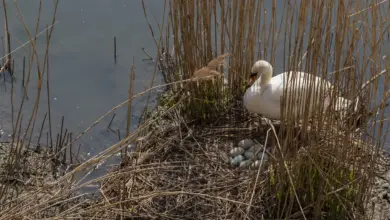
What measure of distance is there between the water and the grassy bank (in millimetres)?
440

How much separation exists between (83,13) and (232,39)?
2.14 meters

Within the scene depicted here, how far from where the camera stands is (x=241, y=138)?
3.82 meters

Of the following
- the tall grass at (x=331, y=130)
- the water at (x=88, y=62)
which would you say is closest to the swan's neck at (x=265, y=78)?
the tall grass at (x=331, y=130)

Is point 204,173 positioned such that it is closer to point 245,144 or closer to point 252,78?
point 245,144

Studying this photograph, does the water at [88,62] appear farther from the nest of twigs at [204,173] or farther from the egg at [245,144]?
the egg at [245,144]

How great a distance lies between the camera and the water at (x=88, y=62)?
14.5ft

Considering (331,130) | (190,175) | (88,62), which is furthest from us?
(88,62)

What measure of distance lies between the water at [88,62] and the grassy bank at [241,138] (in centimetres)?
44

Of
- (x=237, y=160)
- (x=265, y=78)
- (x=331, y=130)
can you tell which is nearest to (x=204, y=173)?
(x=237, y=160)

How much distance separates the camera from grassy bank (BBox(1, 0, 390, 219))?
2.64 m

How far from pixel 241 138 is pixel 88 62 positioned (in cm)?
167

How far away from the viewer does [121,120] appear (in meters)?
4.38

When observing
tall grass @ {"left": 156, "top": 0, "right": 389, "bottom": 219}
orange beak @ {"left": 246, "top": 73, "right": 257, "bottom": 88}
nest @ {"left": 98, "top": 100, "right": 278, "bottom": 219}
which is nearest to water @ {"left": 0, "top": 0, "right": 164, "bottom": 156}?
nest @ {"left": 98, "top": 100, "right": 278, "bottom": 219}

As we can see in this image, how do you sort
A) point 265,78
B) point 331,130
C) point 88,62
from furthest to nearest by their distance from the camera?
1. point 88,62
2. point 265,78
3. point 331,130
